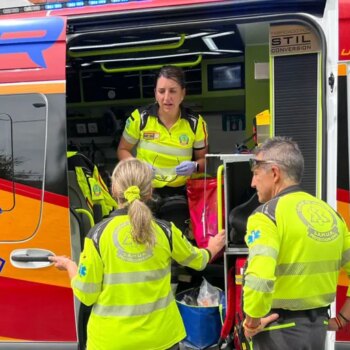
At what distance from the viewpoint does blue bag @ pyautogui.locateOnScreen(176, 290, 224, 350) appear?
8.23ft

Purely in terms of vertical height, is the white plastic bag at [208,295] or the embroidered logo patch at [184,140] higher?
the embroidered logo patch at [184,140]

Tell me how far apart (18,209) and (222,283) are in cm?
133

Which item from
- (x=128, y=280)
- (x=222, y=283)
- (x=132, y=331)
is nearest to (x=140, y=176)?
(x=128, y=280)

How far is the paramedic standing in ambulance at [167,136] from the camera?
2.76 m

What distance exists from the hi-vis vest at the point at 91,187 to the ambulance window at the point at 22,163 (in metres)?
0.39

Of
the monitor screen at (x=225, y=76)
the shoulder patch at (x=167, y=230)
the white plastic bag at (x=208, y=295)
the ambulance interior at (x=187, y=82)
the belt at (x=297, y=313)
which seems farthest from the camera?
the monitor screen at (x=225, y=76)

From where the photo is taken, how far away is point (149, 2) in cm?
246

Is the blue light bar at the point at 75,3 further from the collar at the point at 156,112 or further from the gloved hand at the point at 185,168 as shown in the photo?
the gloved hand at the point at 185,168

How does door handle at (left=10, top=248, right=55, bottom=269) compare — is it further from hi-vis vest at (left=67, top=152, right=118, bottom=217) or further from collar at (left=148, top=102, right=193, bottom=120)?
collar at (left=148, top=102, right=193, bottom=120)

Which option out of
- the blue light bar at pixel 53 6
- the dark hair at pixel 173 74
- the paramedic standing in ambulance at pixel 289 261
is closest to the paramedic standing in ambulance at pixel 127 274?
the paramedic standing in ambulance at pixel 289 261

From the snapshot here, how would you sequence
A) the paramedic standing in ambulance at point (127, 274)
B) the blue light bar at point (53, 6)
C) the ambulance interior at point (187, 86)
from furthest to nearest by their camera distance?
the ambulance interior at point (187, 86) → the blue light bar at point (53, 6) → the paramedic standing in ambulance at point (127, 274)

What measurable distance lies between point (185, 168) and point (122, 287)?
103cm

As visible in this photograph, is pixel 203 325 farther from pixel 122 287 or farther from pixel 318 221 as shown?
pixel 318 221

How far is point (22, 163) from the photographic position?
2414 millimetres
